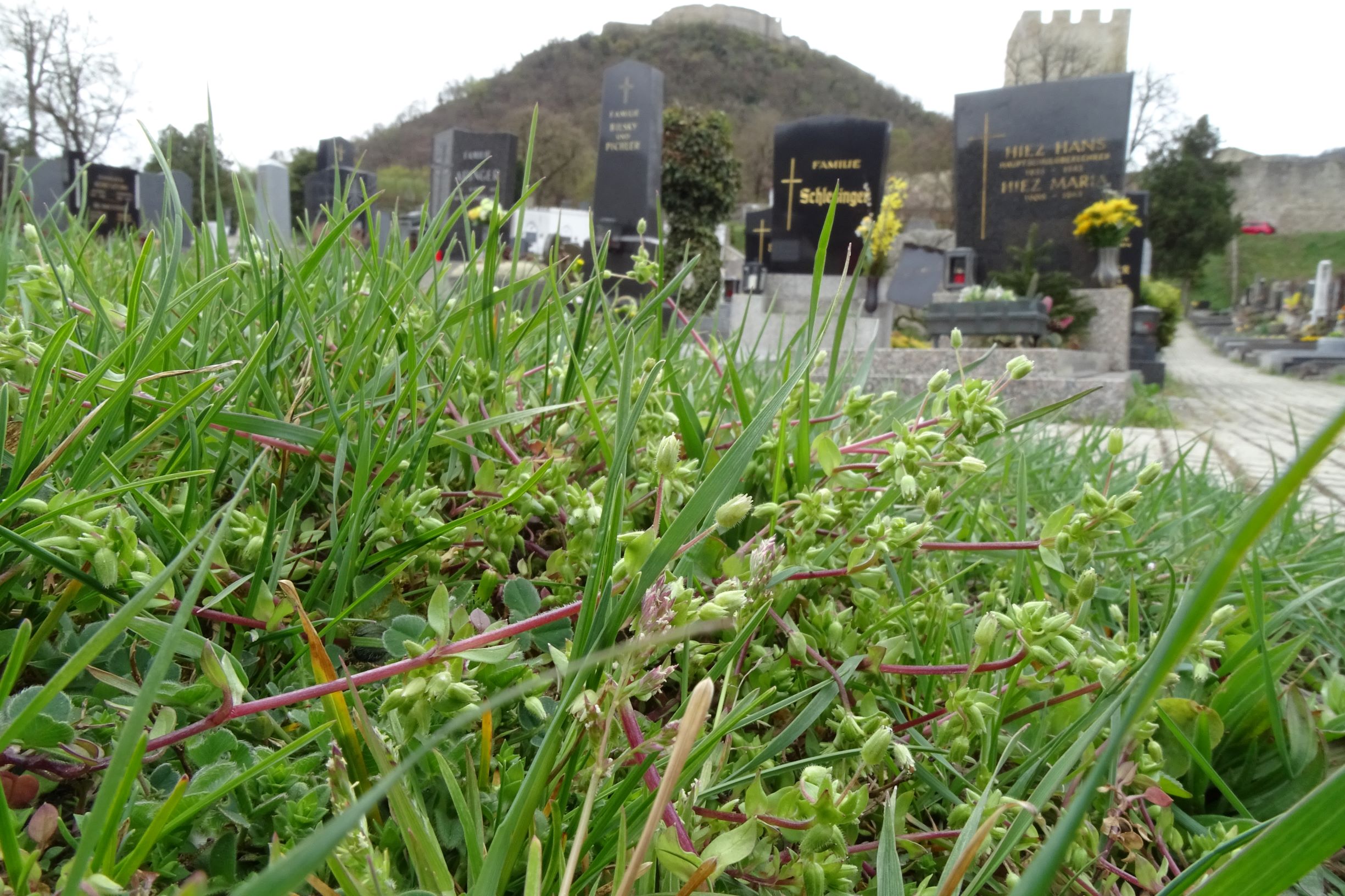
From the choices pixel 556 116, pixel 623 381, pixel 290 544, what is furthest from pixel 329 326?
pixel 556 116

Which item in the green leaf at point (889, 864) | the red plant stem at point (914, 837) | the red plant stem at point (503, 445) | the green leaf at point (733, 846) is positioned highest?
the red plant stem at point (503, 445)

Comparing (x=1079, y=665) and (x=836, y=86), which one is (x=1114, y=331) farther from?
(x=836, y=86)

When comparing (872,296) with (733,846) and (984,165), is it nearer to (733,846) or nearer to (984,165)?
(984,165)

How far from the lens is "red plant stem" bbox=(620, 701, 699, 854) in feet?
1.68

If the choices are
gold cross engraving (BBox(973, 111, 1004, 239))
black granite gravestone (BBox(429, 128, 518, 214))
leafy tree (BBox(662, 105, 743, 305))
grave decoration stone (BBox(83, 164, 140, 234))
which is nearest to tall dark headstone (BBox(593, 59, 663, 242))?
black granite gravestone (BBox(429, 128, 518, 214))

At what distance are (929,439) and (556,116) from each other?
4685 cm

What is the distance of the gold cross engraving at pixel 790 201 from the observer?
11.6 meters

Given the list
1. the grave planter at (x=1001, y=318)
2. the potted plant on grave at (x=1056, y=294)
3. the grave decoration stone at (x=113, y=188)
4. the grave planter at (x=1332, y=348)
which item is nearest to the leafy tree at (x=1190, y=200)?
the grave planter at (x=1332, y=348)

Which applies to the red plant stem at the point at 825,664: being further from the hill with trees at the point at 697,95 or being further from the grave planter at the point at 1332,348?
the hill with trees at the point at 697,95

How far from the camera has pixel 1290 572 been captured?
1334 mm

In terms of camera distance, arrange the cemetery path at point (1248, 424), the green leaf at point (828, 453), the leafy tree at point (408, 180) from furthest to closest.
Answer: the leafy tree at point (408, 180)
the cemetery path at point (1248, 424)
the green leaf at point (828, 453)

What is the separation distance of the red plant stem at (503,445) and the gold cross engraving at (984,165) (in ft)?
38.0

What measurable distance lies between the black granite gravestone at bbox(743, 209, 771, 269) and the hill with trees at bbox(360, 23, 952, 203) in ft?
88.2

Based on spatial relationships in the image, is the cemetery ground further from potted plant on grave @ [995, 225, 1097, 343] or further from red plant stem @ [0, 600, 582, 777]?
potted plant on grave @ [995, 225, 1097, 343]
